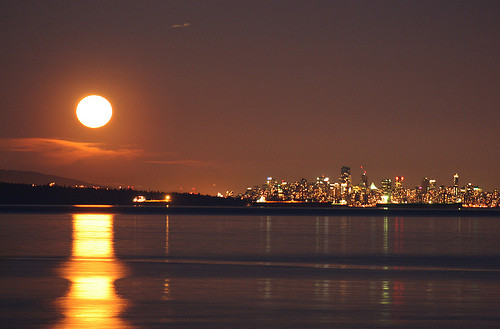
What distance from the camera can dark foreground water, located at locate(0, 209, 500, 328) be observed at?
13359 mm

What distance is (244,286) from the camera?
1838 cm

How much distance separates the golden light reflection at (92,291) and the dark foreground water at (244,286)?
28 mm

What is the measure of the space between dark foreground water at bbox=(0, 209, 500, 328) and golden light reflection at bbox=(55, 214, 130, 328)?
28 millimetres

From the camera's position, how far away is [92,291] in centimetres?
1700

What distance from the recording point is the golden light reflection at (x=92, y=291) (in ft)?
42.8

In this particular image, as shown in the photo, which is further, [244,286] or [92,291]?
[244,286]

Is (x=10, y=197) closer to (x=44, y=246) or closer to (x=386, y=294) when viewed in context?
(x=44, y=246)

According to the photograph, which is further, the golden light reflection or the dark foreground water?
the dark foreground water

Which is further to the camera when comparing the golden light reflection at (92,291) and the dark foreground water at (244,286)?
the dark foreground water at (244,286)

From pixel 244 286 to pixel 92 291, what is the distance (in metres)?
3.94

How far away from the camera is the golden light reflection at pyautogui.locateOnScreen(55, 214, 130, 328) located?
42.8 ft

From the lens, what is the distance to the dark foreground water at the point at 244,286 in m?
13.4

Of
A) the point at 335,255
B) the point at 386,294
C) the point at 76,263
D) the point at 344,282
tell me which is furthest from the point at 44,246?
the point at 386,294

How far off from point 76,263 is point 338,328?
13828 millimetres
